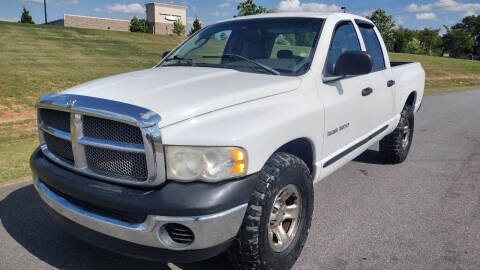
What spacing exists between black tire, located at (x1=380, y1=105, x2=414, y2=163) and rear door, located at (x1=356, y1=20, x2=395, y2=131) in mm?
575

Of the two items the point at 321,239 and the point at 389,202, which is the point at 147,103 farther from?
the point at 389,202

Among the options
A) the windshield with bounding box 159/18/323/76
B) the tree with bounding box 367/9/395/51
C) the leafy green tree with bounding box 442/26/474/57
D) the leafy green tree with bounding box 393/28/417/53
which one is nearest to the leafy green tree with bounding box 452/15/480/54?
the leafy green tree with bounding box 442/26/474/57

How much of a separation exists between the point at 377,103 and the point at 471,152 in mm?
3116

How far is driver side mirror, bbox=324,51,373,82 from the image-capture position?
330 cm

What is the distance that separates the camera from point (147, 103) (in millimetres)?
2428

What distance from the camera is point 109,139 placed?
242 cm

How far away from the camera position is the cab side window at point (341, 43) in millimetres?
3572

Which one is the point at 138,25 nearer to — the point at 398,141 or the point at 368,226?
the point at 398,141

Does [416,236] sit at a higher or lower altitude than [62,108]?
lower

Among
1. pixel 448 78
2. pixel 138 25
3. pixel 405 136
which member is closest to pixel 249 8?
pixel 138 25

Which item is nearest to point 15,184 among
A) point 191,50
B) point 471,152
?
point 191,50

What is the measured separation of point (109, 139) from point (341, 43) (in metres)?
2.48

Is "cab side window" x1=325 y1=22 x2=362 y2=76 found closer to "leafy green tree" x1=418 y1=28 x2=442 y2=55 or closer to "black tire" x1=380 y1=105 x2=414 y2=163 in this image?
"black tire" x1=380 y1=105 x2=414 y2=163

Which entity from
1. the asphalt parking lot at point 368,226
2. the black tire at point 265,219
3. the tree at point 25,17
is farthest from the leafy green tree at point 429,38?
the black tire at point 265,219
